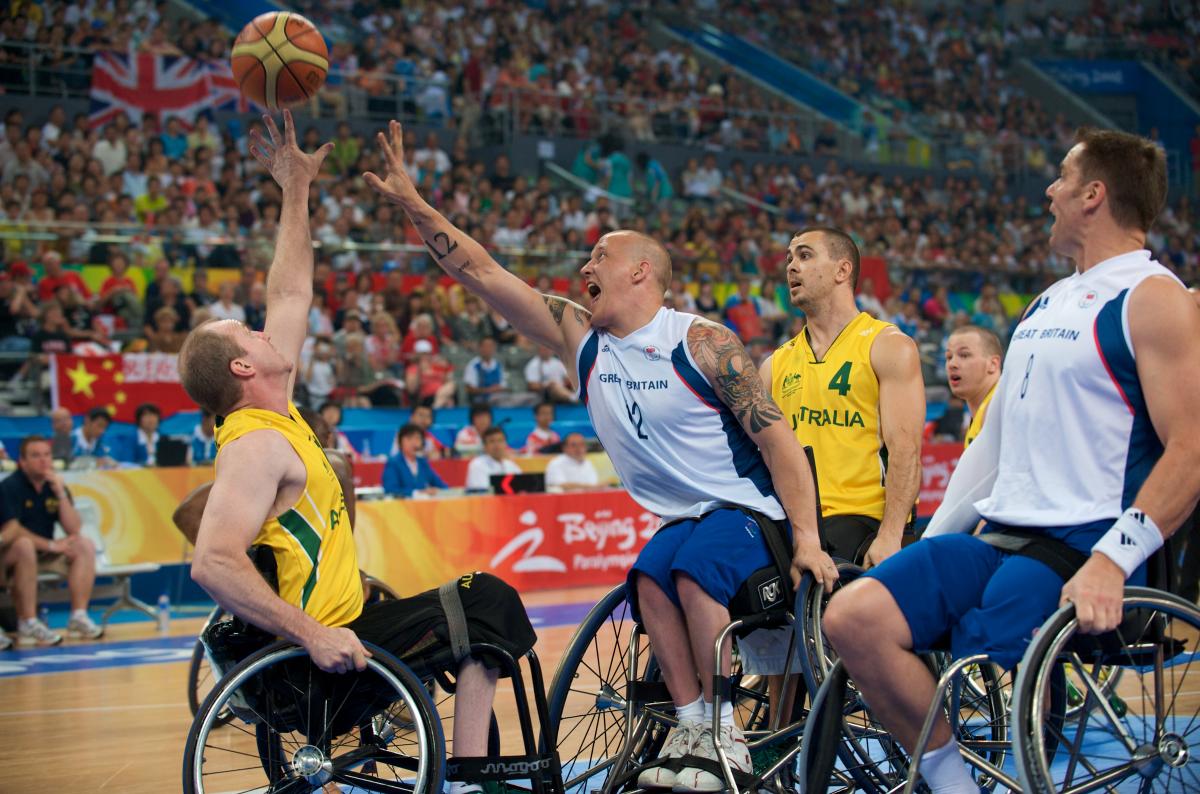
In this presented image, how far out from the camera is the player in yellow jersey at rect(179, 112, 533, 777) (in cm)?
360

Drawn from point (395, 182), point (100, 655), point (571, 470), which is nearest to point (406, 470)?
point (571, 470)

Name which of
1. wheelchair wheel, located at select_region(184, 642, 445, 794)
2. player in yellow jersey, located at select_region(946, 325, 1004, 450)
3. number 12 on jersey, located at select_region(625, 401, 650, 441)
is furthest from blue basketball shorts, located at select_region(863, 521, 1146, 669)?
player in yellow jersey, located at select_region(946, 325, 1004, 450)

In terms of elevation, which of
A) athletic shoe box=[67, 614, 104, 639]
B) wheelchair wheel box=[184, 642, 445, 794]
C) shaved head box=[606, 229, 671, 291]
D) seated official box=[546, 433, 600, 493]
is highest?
shaved head box=[606, 229, 671, 291]

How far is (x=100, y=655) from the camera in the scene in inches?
343

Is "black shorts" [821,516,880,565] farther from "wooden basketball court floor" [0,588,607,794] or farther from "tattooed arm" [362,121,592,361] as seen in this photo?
"wooden basketball court floor" [0,588,607,794]

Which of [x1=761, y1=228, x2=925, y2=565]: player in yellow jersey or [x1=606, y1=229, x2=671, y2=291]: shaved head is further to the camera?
[x1=761, y1=228, x2=925, y2=565]: player in yellow jersey

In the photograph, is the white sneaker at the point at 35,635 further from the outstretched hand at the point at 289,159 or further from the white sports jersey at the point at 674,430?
the white sports jersey at the point at 674,430

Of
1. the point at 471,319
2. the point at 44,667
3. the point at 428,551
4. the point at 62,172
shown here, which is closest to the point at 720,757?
the point at 44,667

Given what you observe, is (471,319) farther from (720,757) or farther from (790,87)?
(790,87)

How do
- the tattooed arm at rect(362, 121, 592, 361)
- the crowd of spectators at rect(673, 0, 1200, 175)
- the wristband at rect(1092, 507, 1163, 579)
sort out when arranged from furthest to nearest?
the crowd of spectators at rect(673, 0, 1200, 175), the tattooed arm at rect(362, 121, 592, 361), the wristband at rect(1092, 507, 1163, 579)

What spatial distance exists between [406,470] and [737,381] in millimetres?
7087

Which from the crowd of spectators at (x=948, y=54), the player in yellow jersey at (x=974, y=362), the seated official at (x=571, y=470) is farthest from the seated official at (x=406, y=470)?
the crowd of spectators at (x=948, y=54)

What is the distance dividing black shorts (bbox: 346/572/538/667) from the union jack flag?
1265 centimetres

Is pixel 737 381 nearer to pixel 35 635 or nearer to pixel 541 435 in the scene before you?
pixel 35 635
